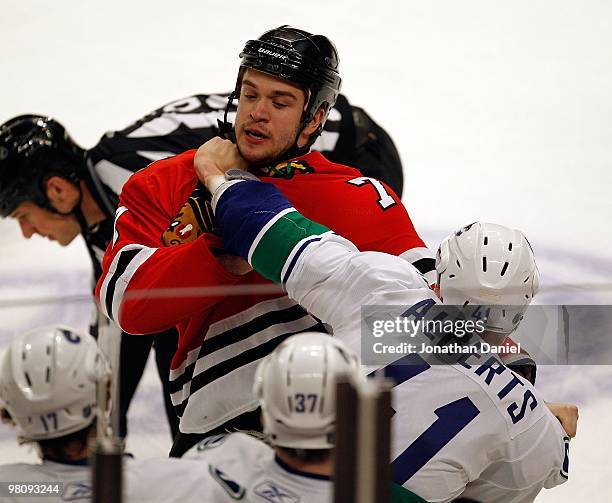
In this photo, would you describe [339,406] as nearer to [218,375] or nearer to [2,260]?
[218,375]

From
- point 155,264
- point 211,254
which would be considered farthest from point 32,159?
point 211,254

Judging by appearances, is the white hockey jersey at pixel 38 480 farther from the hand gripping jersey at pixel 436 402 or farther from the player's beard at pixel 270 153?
the player's beard at pixel 270 153

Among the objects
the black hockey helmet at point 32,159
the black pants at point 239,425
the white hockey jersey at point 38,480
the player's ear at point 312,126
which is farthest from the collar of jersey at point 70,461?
the black hockey helmet at point 32,159

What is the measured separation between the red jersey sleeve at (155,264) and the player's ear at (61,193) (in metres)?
1.21

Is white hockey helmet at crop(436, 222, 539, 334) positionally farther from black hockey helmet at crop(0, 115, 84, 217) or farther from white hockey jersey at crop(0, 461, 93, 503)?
black hockey helmet at crop(0, 115, 84, 217)

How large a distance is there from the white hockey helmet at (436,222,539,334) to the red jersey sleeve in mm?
330

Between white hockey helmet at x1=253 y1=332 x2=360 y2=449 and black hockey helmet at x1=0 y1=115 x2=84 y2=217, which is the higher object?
white hockey helmet at x1=253 y1=332 x2=360 y2=449

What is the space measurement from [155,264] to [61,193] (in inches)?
60.7

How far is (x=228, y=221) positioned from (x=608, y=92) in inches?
118

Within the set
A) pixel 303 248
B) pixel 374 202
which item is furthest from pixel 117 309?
pixel 374 202

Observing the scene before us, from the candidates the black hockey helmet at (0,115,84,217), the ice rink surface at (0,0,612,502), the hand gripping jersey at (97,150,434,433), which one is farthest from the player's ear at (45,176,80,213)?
the hand gripping jersey at (97,150,434,433)

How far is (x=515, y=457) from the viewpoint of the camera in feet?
6.12

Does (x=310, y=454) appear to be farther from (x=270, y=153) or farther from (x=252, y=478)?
(x=270, y=153)

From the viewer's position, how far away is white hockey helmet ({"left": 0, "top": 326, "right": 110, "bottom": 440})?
156 centimetres
